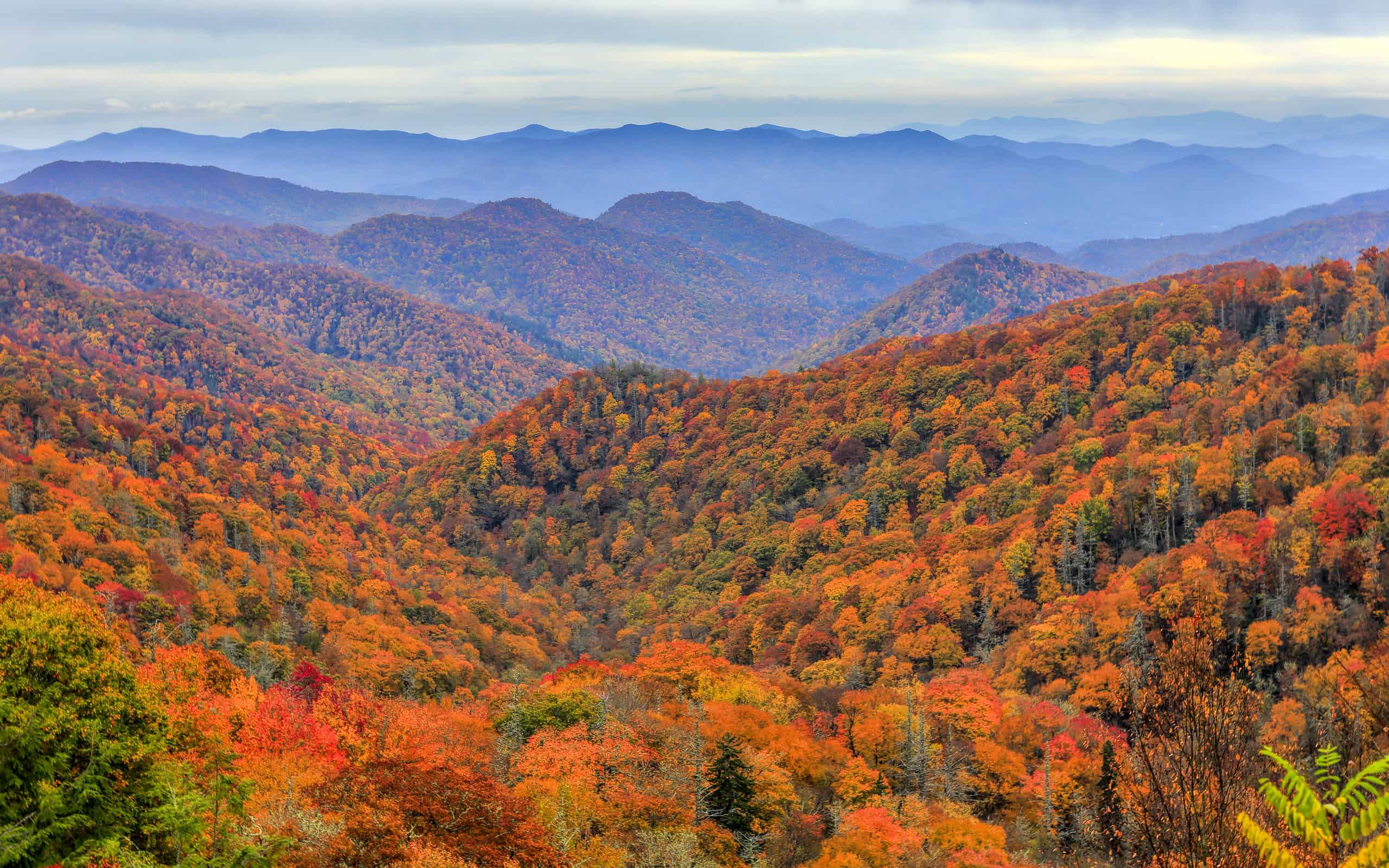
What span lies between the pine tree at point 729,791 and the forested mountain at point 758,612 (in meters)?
0.22

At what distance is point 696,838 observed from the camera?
3334 cm

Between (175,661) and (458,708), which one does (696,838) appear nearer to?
(175,661)

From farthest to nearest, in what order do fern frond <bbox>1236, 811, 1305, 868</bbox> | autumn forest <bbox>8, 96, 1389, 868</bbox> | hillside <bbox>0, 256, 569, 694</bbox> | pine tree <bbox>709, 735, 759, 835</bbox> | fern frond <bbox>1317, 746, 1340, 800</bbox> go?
1. hillside <bbox>0, 256, 569, 694</bbox>
2. pine tree <bbox>709, 735, 759, 835</bbox>
3. autumn forest <bbox>8, 96, 1389, 868</bbox>
4. fern frond <bbox>1317, 746, 1340, 800</bbox>
5. fern frond <bbox>1236, 811, 1305, 868</bbox>

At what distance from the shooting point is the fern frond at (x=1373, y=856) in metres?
9.35

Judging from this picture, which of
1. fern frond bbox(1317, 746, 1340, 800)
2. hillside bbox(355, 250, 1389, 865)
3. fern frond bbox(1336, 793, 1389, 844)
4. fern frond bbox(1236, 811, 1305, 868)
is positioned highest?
fern frond bbox(1336, 793, 1389, 844)

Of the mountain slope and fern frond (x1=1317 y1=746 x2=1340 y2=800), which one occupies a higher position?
fern frond (x1=1317 y1=746 x2=1340 y2=800)

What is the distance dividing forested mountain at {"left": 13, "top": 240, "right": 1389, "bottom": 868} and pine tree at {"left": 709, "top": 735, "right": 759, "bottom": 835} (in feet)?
0.72

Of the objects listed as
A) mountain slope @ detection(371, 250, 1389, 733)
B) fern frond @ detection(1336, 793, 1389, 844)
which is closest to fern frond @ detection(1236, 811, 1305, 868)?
fern frond @ detection(1336, 793, 1389, 844)

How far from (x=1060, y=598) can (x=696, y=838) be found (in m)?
52.3

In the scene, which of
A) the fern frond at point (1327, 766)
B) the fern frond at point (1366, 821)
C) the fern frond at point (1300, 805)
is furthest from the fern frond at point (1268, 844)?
the fern frond at point (1327, 766)

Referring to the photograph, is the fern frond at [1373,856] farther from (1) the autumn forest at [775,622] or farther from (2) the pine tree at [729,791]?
(2) the pine tree at [729,791]

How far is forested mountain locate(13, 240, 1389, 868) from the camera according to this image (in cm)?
2694

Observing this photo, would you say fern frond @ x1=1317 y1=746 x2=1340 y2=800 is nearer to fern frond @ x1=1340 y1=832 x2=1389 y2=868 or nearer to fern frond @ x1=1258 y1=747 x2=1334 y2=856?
fern frond @ x1=1258 y1=747 x2=1334 y2=856

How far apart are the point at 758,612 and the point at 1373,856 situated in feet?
302
